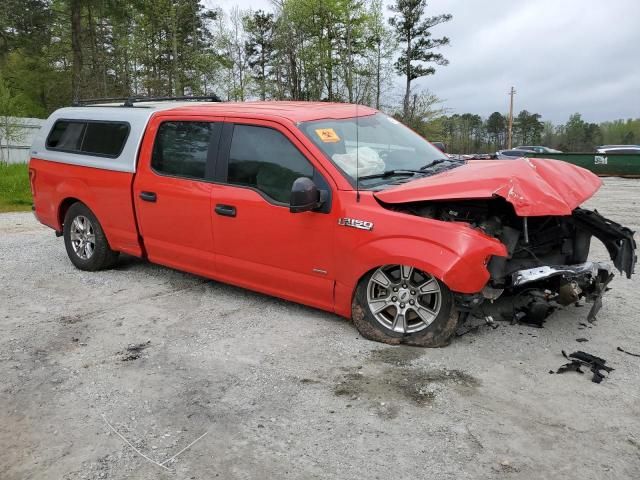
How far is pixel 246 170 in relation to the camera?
4.80 meters

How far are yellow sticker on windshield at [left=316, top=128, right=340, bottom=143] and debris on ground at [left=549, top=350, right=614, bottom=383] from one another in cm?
239

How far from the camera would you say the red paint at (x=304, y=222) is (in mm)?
3877

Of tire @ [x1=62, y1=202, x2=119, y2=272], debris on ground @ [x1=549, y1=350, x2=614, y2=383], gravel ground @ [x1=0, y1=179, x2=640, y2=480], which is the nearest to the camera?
gravel ground @ [x1=0, y1=179, x2=640, y2=480]

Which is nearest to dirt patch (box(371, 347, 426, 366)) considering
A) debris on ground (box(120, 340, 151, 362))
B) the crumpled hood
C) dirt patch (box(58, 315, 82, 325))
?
the crumpled hood

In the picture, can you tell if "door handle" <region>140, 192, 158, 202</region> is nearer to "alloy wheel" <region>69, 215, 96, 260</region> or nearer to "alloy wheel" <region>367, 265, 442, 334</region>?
"alloy wheel" <region>69, 215, 96, 260</region>

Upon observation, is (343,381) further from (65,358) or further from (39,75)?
(39,75)

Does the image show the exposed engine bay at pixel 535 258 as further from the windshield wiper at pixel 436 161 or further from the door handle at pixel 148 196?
the door handle at pixel 148 196

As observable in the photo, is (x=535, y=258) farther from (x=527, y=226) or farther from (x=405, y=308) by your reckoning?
(x=405, y=308)

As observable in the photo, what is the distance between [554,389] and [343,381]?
1319mm

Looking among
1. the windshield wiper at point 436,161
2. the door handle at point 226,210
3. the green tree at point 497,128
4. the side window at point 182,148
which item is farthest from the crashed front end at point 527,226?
the green tree at point 497,128

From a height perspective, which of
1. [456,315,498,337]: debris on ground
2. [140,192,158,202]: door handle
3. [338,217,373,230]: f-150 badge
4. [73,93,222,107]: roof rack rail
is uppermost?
[73,93,222,107]: roof rack rail

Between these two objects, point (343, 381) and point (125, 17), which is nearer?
point (343, 381)

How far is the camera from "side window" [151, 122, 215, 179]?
511cm

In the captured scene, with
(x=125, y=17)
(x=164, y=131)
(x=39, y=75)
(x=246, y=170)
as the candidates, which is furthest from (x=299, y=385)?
(x=39, y=75)
